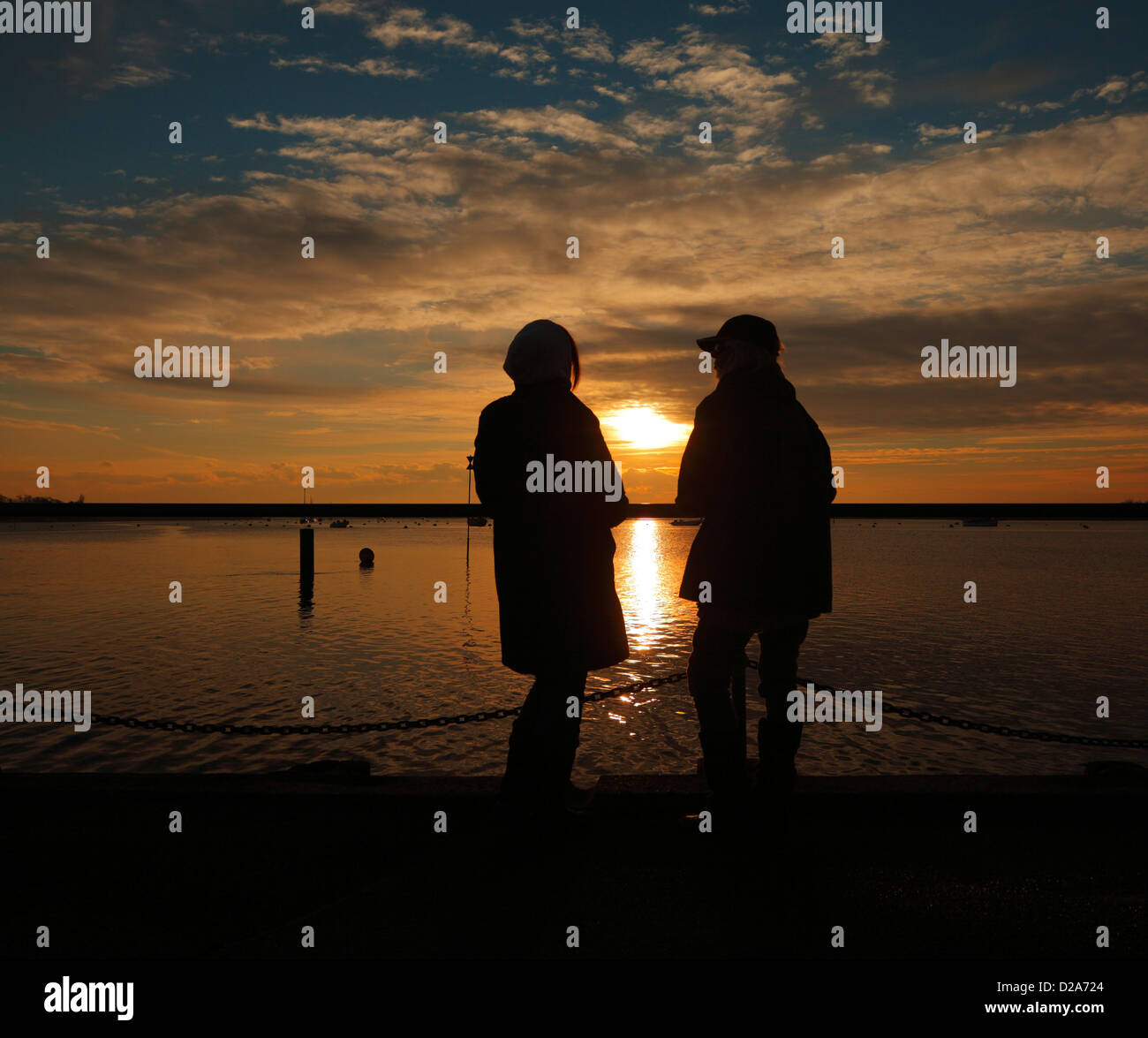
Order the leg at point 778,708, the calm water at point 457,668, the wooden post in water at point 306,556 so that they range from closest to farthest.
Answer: the leg at point 778,708
the calm water at point 457,668
the wooden post in water at point 306,556

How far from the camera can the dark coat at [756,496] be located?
3.90 meters

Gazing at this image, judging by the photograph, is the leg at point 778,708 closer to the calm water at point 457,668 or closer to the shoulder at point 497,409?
the shoulder at point 497,409

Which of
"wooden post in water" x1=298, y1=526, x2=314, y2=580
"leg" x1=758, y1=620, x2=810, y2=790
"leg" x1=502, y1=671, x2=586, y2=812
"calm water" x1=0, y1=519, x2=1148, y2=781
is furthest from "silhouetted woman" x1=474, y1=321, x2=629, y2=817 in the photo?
"wooden post in water" x1=298, y1=526, x2=314, y2=580

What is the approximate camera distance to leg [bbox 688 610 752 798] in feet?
12.7

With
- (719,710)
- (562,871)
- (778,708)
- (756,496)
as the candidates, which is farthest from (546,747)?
(756,496)

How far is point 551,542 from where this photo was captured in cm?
365

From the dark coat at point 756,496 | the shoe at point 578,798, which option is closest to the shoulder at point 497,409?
the dark coat at point 756,496

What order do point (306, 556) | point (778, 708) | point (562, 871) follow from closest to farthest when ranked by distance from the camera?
point (562, 871) < point (778, 708) < point (306, 556)

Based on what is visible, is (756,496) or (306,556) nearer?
(756,496)

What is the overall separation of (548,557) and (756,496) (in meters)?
1.19

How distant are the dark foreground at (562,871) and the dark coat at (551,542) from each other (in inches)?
37.8

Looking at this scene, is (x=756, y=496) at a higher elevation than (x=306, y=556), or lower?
higher

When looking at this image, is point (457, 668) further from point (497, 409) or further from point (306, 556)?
point (306, 556)
